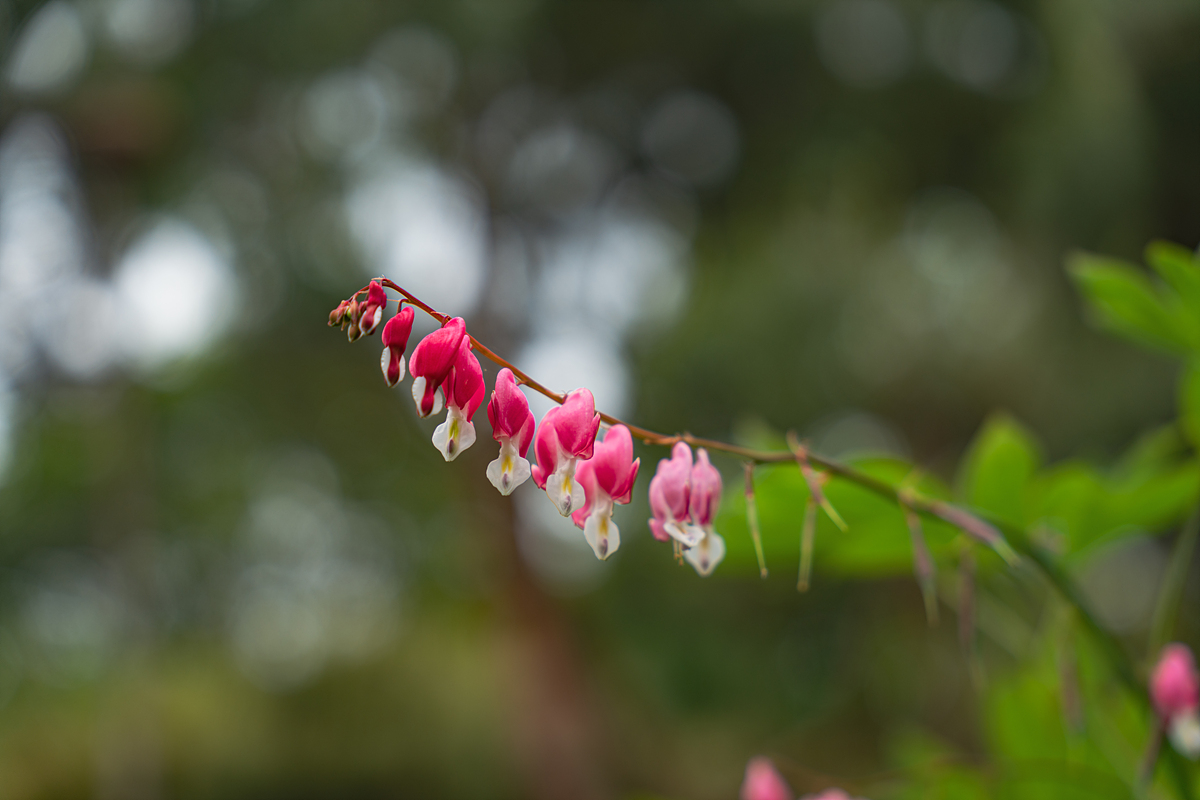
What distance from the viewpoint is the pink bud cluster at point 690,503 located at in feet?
1.33

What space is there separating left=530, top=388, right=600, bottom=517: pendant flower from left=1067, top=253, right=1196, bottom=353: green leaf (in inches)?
17.0

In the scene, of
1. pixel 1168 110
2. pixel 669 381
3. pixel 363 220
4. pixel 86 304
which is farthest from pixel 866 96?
pixel 86 304

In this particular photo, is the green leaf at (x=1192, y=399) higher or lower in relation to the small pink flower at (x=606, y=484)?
lower

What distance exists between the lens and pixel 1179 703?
1.69 feet

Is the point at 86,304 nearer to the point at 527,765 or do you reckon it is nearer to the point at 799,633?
the point at 527,765

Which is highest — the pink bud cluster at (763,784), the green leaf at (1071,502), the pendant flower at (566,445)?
the pendant flower at (566,445)

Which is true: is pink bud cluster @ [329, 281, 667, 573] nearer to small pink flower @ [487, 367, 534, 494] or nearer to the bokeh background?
small pink flower @ [487, 367, 534, 494]

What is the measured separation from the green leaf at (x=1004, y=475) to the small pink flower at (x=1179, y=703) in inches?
5.8

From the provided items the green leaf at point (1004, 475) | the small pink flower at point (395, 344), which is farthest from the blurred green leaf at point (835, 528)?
the small pink flower at point (395, 344)

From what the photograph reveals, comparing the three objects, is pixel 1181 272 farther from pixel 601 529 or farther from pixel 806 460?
pixel 601 529

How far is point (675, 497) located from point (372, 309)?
19 cm

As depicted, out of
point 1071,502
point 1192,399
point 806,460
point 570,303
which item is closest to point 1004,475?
point 1071,502

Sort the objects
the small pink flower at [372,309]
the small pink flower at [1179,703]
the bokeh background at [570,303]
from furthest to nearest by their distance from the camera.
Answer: the bokeh background at [570,303], the small pink flower at [1179,703], the small pink flower at [372,309]

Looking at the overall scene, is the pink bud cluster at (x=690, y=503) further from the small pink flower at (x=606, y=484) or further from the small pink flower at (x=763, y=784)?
the small pink flower at (x=763, y=784)
